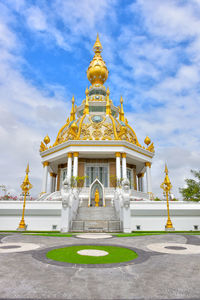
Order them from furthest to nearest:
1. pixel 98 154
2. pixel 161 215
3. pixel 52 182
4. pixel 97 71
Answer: pixel 97 71, pixel 52 182, pixel 98 154, pixel 161 215

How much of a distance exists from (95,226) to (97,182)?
429 inches

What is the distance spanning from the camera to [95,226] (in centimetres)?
1619

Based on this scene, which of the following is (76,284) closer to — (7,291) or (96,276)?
(96,276)

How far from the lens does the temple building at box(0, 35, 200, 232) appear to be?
17.4 meters

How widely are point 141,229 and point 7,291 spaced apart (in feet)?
50.9

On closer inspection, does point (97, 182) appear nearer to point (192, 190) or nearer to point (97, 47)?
point (192, 190)

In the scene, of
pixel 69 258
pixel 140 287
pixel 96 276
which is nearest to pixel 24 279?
pixel 96 276

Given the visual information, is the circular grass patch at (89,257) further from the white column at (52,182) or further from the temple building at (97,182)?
the white column at (52,182)

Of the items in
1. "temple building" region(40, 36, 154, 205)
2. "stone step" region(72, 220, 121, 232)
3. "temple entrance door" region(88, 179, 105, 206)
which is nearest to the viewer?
"stone step" region(72, 220, 121, 232)

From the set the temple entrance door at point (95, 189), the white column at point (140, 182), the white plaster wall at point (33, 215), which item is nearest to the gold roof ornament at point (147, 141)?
the white column at point (140, 182)

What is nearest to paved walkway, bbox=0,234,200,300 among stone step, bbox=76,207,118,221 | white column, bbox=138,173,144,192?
stone step, bbox=76,207,118,221

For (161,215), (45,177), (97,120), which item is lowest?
(161,215)

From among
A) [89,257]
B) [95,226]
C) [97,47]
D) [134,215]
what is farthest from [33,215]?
[97,47]

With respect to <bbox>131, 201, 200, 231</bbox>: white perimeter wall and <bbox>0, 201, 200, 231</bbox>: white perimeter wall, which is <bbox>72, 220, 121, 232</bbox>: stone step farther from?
<bbox>131, 201, 200, 231</bbox>: white perimeter wall
